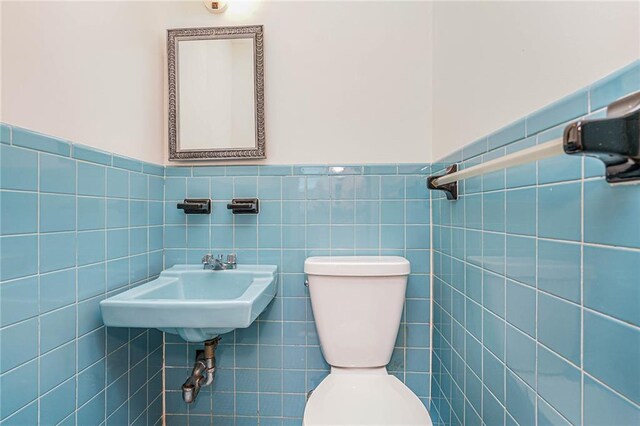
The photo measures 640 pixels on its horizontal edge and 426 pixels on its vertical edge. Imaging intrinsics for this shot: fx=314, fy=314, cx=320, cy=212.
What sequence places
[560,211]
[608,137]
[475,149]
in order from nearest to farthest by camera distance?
1. [608,137]
2. [560,211]
3. [475,149]

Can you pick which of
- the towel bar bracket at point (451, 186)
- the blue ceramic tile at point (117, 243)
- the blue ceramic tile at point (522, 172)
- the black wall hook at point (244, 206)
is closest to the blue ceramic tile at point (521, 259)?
the blue ceramic tile at point (522, 172)

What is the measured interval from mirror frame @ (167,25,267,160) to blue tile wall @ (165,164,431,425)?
0.21 ft

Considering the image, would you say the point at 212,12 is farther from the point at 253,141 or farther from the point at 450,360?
the point at 450,360

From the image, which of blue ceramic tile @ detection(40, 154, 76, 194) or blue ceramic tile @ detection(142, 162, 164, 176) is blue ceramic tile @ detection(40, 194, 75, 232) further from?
blue ceramic tile @ detection(142, 162, 164, 176)

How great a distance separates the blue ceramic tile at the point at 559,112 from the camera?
0.56m

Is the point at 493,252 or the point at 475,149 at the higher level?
the point at 475,149

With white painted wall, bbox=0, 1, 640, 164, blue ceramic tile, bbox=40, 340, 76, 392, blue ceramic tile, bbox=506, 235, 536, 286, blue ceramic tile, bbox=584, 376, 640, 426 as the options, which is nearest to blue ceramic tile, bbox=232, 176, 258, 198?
white painted wall, bbox=0, 1, 640, 164

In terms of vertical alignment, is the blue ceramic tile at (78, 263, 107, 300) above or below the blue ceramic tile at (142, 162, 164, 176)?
below

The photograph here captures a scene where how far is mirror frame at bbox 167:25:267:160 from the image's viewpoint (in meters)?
1.41

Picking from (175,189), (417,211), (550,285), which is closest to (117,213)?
(175,189)

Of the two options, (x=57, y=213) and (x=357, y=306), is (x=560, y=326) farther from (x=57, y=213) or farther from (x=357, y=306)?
(x=57, y=213)

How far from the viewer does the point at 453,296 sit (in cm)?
116

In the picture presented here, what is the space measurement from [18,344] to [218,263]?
678 mm

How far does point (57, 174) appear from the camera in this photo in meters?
0.90
